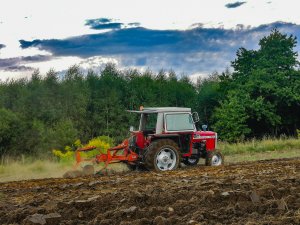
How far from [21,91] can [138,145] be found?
46725mm

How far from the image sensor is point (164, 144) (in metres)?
16.3

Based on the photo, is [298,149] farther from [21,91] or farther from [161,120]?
[21,91]

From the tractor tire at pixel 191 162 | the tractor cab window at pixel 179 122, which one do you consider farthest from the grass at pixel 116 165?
the tractor cab window at pixel 179 122

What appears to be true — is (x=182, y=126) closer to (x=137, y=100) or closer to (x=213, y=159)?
(x=213, y=159)

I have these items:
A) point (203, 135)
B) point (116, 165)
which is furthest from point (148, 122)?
point (116, 165)

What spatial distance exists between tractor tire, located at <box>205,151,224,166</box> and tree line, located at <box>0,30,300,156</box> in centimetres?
2328

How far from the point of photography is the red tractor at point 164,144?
16219mm

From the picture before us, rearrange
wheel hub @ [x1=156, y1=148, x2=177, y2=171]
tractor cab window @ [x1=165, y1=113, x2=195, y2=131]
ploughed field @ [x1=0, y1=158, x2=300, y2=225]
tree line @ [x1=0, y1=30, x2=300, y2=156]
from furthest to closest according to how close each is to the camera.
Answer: tree line @ [x1=0, y1=30, x2=300, y2=156] < tractor cab window @ [x1=165, y1=113, x2=195, y2=131] < wheel hub @ [x1=156, y1=148, x2=177, y2=171] < ploughed field @ [x1=0, y1=158, x2=300, y2=225]

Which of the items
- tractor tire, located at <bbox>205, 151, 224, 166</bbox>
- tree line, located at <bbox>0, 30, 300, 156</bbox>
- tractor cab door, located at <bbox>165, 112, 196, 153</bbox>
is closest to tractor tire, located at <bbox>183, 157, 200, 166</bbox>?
tractor tire, located at <bbox>205, 151, 224, 166</bbox>

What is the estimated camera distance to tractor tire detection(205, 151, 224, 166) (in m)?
17.7

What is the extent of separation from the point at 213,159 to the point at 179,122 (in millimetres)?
1840

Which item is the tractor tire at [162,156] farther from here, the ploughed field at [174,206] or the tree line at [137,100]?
the tree line at [137,100]

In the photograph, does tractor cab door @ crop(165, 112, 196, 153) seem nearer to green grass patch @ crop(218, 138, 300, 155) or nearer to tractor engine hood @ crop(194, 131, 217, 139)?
tractor engine hood @ crop(194, 131, 217, 139)

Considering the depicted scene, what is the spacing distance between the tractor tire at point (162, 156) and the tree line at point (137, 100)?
23916 mm
